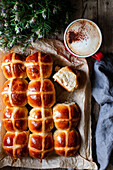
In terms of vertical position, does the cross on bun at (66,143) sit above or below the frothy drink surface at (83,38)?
below

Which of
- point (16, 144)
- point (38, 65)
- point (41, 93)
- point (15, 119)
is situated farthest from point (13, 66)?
point (16, 144)

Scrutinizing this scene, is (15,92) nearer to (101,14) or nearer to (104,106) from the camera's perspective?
(104,106)

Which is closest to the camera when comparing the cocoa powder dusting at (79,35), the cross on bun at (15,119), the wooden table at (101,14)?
the cocoa powder dusting at (79,35)

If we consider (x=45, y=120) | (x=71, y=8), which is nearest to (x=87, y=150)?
(x=45, y=120)

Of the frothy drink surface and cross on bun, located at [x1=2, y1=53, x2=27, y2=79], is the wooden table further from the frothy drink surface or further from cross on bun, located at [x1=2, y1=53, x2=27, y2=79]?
cross on bun, located at [x1=2, y1=53, x2=27, y2=79]

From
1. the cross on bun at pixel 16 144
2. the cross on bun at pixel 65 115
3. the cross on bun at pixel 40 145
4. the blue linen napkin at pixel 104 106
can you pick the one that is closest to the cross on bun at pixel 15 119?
the cross on bun at pixel 16 144

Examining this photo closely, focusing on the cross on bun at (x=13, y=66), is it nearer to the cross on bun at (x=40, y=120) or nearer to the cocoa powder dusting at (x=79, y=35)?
the cross on bun at (x=40, y=120)
